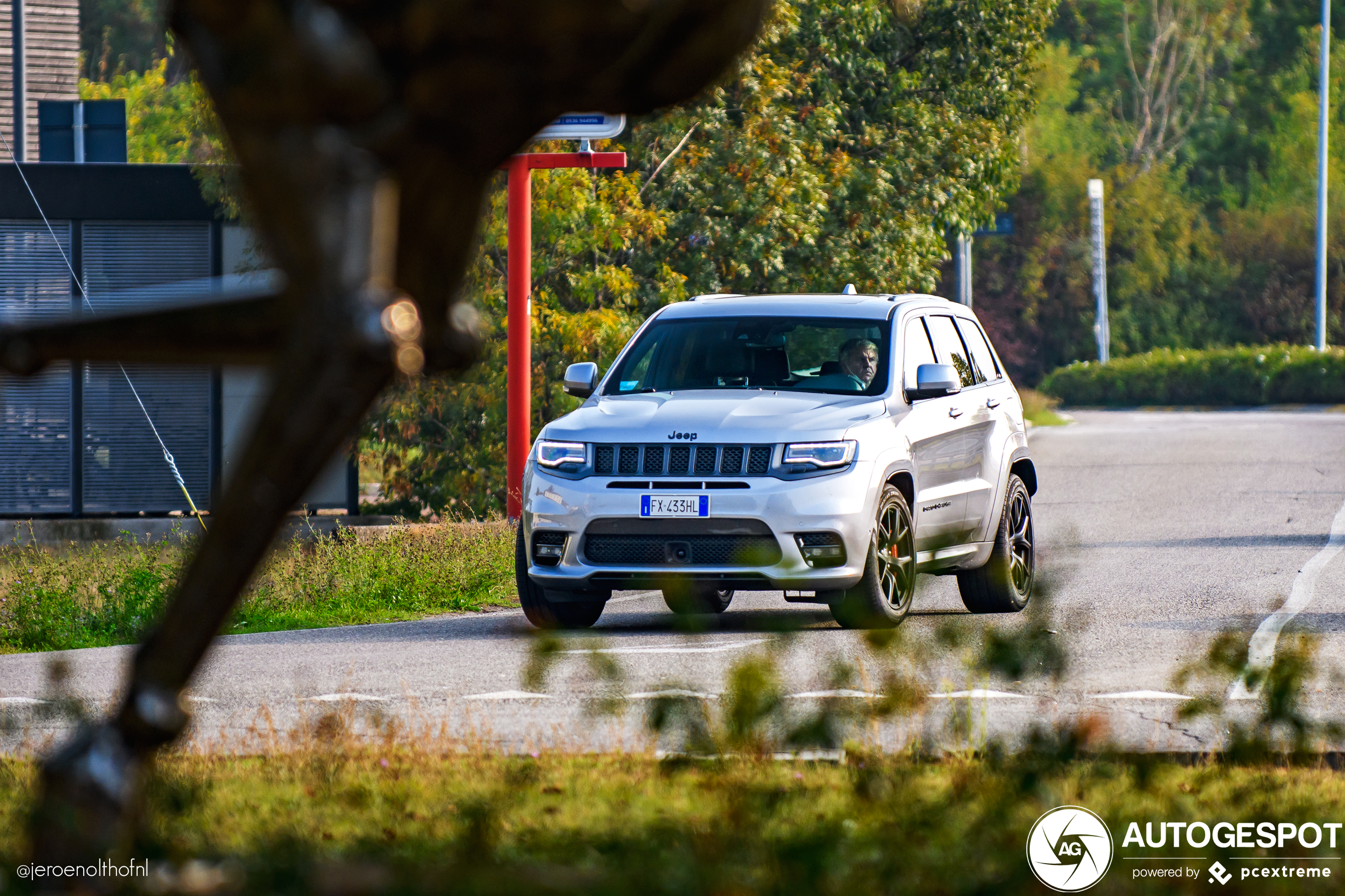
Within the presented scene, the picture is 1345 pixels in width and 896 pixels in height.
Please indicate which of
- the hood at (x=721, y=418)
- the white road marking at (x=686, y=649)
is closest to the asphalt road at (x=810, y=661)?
the white road marking at (x=686, y=649)

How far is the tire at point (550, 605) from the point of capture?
11430 mm

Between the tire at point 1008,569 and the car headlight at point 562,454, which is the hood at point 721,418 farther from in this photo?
the tire at point 1008,569

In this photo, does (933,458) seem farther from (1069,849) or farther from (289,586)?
(1069,849)

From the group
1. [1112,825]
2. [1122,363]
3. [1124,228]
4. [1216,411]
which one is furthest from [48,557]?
[1124,228]

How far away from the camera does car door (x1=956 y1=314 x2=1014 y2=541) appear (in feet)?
40.5

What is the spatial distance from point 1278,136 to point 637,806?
81916mm

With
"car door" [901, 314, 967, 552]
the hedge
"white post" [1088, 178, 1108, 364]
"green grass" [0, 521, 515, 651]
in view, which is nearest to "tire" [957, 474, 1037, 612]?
"car door" [901, 314, 967, 552]

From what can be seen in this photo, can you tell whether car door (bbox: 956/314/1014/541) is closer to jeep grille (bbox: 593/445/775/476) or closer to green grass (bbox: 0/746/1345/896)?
jeep grille (bbox: 593/445/775/476)

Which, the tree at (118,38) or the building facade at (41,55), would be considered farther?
the tree at (118,38)

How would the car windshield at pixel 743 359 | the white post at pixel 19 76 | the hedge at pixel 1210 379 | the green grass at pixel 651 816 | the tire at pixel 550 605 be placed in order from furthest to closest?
the hedge at pixel 1210 379
the white post at pixel 19 76
the car windshield at pixel 743 359
the tire at pixel 550 605
the green grass at pixel 651 816

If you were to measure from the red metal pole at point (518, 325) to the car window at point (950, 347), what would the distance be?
15.1 feet

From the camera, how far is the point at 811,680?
9656mm

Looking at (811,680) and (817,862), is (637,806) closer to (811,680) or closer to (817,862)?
(817,862)

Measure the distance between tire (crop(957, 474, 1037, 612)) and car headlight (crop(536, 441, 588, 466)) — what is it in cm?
261
